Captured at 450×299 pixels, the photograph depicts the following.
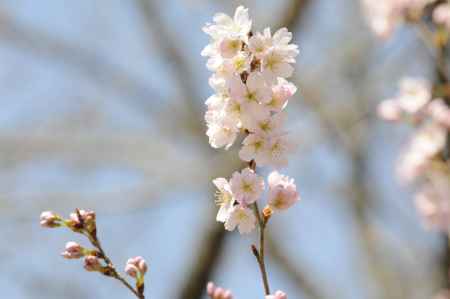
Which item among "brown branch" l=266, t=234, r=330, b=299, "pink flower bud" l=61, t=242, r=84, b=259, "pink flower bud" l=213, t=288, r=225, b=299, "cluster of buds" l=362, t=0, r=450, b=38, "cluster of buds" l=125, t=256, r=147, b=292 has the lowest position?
"pink flower bud" l=213, t=288, r=225, b=299

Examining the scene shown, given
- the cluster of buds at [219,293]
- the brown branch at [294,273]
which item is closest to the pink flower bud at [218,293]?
the cluster of buds at [219,293]

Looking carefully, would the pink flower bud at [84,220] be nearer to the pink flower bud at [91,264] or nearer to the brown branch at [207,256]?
the pink flower bud at [91,264]

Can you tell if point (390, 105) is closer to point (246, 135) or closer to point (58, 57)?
point (246, 135)

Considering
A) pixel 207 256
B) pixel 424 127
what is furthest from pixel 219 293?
pixel 207 256

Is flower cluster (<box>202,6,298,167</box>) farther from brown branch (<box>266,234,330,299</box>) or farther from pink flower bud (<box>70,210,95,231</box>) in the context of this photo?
brown branch (<box>266,234,330,299</box>)

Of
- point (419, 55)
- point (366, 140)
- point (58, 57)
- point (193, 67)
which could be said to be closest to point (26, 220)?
point (58, 57)

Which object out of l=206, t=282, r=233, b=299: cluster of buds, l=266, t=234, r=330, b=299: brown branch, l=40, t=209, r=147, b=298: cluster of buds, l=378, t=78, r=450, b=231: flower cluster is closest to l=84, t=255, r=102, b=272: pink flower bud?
l=40, t=209, r=147, b=298: cluster of buds

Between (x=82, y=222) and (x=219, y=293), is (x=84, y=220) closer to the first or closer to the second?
(x=82, y=222)
